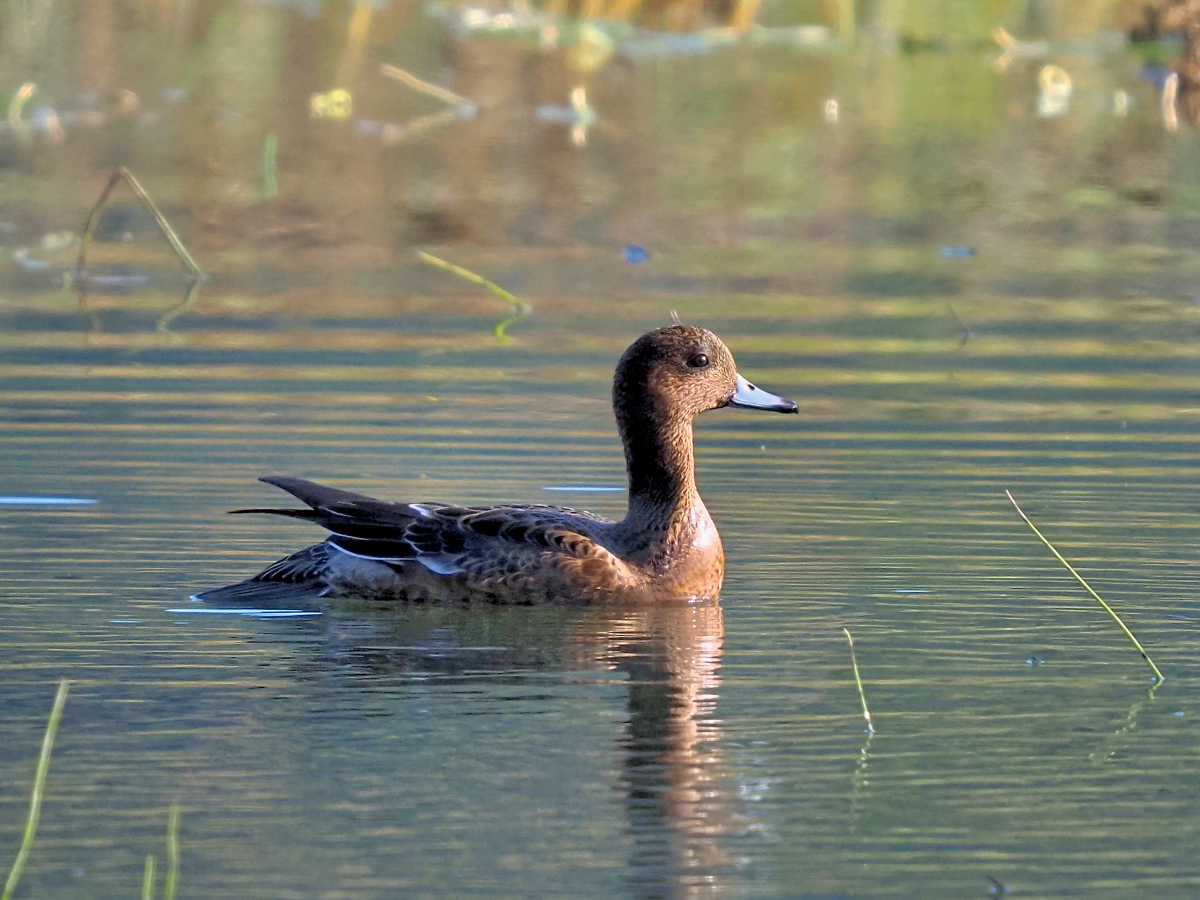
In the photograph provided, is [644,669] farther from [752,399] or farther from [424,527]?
[752,399]

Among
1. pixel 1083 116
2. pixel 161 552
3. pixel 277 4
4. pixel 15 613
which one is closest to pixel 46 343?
pixel 161 552

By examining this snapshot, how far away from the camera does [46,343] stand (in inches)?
465

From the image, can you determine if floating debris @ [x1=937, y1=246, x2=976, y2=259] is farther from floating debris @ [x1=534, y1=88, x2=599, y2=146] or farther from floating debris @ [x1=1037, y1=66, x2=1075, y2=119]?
floating debris @ [x1=1037, y1=66, x2=1075, y2=119]

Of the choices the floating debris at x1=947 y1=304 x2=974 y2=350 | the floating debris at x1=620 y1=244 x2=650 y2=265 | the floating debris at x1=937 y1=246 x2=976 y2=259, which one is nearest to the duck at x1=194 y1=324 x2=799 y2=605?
the floating debris at x1=947 y1=304 x2=974 y2=350

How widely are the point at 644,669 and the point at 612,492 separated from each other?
247cm

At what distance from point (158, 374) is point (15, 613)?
4122 millimetres

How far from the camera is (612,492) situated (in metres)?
8.96

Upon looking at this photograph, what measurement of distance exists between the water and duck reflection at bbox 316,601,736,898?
19mm

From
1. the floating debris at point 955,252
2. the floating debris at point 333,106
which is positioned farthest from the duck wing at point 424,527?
the floating debris at point 333,106

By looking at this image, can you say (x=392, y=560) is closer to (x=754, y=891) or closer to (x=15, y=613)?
(x=15, y=613)

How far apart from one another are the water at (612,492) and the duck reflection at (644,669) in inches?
0.8

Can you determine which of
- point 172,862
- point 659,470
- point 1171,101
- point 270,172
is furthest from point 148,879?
point 1171,101

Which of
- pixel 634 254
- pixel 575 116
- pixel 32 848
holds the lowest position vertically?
pixel 32 848

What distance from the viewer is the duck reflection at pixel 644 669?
492 cm
